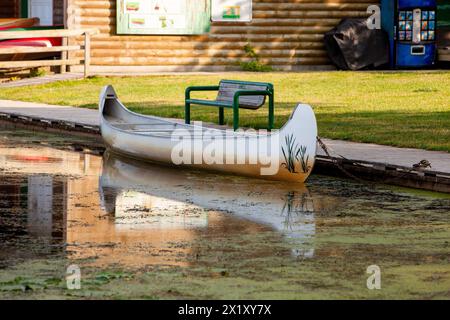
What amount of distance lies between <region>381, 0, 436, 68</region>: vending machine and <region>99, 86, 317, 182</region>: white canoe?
17.1 metres

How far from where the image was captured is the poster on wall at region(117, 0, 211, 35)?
2959cm

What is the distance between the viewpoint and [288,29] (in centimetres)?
3111

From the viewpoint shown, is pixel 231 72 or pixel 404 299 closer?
pixel 404 299

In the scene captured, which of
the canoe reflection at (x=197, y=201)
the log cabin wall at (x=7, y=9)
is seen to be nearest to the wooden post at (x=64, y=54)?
the log cabin wall at (x=7, y=9)

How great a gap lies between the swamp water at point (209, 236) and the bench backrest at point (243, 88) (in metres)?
2.92

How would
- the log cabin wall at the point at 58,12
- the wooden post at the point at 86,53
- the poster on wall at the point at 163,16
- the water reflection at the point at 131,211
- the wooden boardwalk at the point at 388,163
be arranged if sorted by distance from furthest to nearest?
the log cabin wall at the point at 58,12
the poster on wall at the point at 163,16
the wooden post at the point at 86,53
the wooden boardwalk at the point at 388,163
the water reflection at the point at 131,211

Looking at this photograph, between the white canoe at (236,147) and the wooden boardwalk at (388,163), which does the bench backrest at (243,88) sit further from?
the white canoe at (236,147)

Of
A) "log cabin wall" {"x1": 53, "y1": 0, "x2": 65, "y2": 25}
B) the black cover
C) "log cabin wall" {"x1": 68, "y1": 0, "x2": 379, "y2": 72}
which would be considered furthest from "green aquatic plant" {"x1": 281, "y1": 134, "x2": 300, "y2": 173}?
"log cabin wall" {"x1": 53, "y1": 0, "x2": 65, "y2": 25}

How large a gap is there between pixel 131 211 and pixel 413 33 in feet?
69.9

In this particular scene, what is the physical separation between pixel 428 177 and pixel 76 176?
12.2 ft

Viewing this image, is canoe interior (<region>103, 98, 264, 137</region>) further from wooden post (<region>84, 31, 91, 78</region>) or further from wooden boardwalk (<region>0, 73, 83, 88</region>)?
wooden post (<region>84, 31, 91, 78</region>)

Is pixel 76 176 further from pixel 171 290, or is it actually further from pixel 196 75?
pixel 196 75

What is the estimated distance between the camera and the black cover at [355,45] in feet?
99.7
